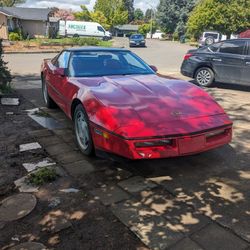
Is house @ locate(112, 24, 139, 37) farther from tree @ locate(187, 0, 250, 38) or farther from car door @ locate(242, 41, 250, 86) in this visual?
car door @ locate(242, 41, 250, 86)

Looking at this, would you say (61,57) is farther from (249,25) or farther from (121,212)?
(249,25)

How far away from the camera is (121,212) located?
3244 millimetres

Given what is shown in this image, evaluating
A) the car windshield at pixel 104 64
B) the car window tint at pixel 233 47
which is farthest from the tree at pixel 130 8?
the car windshield at pixel 104 64

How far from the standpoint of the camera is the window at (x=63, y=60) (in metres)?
5.82

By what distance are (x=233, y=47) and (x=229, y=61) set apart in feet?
1.43

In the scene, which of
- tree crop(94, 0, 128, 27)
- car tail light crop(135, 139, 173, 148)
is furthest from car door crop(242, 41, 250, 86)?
tree crop(94, 0, 128, 27)

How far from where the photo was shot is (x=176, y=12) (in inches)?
2384

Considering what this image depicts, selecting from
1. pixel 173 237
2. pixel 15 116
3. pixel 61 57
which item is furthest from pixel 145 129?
pixel 15 116

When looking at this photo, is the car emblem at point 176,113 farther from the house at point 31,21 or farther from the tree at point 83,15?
the tree at point 83,15

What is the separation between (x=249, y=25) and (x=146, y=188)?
148 feet

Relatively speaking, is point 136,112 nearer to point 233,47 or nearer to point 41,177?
point 41,177

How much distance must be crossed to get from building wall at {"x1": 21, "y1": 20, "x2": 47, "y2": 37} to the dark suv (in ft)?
125

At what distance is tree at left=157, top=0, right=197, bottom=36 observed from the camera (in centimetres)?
5988

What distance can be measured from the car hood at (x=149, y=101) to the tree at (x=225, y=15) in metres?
41.7
